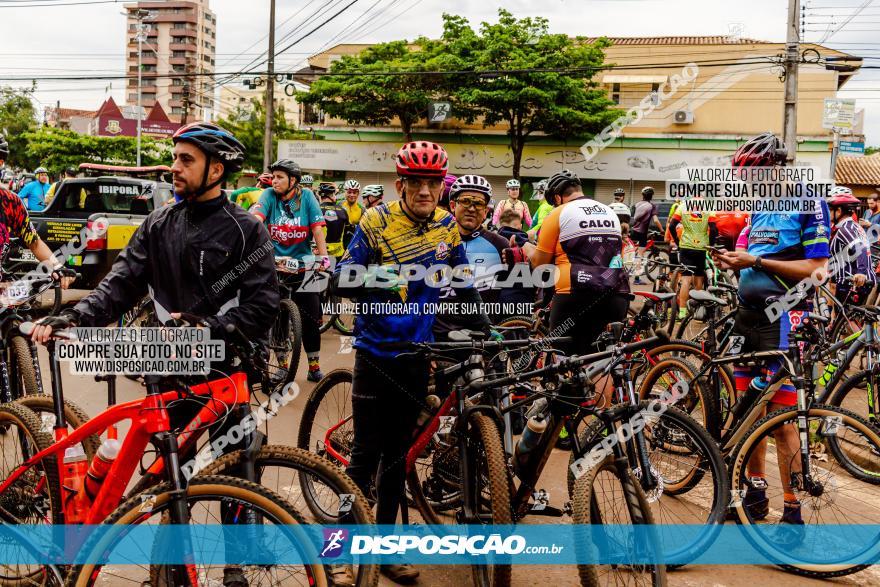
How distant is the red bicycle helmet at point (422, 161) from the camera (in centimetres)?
398

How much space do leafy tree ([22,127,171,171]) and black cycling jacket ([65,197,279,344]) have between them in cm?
4759

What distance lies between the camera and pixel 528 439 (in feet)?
13.3

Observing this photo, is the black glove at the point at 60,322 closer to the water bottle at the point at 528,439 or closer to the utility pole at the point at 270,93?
the water bottle at the point at 528,439

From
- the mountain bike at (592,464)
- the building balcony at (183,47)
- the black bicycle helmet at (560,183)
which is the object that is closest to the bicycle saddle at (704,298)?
the black bicycle helmet at (560,183)

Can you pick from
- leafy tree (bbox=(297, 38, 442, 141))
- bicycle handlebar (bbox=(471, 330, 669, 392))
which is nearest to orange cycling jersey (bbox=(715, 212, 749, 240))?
bicycle handlebar (bbox=(471, 330, 669, 392))

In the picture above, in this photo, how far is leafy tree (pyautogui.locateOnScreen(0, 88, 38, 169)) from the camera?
66625 millimetres

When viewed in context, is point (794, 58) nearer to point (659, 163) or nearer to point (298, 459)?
point (298, 459)

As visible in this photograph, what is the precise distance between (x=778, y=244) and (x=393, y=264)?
252 cm

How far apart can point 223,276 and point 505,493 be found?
63.3 inches

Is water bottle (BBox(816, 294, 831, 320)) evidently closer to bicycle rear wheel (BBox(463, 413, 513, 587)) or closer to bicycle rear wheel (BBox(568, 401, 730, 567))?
bicycle rear wheel (BBox(568, 401, 730, 567))

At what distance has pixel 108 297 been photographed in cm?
357

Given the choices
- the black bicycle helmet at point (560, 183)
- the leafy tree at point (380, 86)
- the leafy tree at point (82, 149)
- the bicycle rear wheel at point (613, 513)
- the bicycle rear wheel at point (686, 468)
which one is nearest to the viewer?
the bicycle rear wheel at point (613, 513)

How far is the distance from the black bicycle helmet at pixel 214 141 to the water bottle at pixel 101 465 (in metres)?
1.34

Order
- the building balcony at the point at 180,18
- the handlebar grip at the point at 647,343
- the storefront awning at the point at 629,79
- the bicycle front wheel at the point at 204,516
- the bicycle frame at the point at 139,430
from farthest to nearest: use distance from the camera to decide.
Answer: the building balcony at the point at 180,18
the storefront awning at the point at 629,79
the handlebar grip at the point at 647,343
the bicycle frame at the point at 139,430
the bicycle front wheel at the point at 204,516
